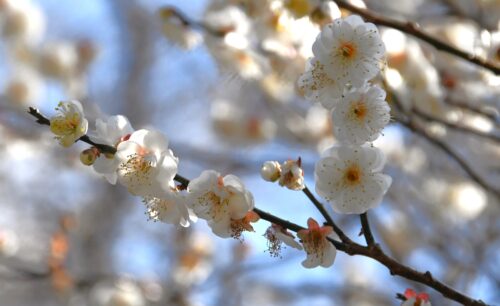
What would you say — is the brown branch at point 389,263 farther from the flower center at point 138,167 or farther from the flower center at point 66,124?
the flower center at point 138,167

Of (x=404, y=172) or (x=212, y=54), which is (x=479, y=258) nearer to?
(x=404, y=172)

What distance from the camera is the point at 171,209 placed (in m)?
1.24

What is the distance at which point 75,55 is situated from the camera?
11.8 feet

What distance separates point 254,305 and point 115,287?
6.55 ft

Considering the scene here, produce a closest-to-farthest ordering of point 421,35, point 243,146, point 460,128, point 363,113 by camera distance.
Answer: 1. point 363,113
2. point 421,35
3. point 460,128
4. point 243,146

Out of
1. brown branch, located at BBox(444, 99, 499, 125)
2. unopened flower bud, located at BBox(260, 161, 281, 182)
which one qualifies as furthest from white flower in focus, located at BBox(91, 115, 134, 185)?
brown branch, located at BBox(444, 99, 499, 125)

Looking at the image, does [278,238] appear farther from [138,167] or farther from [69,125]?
[69,125]

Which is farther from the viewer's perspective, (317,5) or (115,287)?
(115,287)

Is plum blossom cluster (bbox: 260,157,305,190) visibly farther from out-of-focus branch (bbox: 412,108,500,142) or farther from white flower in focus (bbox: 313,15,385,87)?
out-of-focus branch (bbox: 412,108,500,142)

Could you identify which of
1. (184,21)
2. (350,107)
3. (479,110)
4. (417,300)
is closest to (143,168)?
(350,107)

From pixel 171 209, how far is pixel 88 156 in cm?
17

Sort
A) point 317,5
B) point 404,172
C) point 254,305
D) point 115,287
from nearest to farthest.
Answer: point 317,5, point 115,287, point 404,172, point 254,305

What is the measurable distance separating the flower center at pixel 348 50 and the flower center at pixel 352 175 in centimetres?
19

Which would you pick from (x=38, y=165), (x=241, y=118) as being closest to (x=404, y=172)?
(x=241, y=118)
